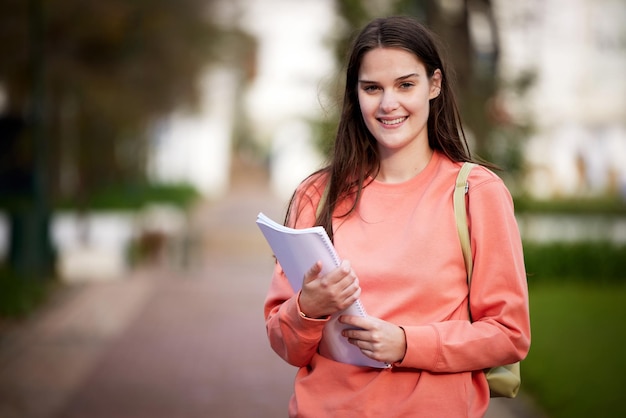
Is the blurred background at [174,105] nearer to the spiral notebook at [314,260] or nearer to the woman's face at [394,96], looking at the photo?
the woman's face at [394,96]

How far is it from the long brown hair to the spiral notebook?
0.15 metres

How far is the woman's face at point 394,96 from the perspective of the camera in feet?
7.95

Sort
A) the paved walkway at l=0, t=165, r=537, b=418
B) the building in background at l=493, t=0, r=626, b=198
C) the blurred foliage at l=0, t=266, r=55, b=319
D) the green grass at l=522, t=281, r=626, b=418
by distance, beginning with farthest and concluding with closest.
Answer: the building in background at l=493, t=0, r=626, b=198 < the blurred foliage at l=0, t=266, r=55, b=319 < the paved walkway at l=0, t=165, r=537, b=418 < the green grass at l=522, t=281, r=626, b=418

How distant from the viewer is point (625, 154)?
38.1 meters

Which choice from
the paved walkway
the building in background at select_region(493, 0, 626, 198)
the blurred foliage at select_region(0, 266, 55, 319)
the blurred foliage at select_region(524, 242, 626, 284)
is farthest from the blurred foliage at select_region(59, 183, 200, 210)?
the building in background at select_region(493, 0, 626, 198)

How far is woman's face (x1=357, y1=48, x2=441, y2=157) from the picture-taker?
7.95ft

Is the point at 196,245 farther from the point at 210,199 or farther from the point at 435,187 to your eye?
the point at 210,199

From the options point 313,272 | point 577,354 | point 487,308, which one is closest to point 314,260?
point 313,272

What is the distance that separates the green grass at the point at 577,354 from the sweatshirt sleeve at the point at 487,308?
13.0 feet

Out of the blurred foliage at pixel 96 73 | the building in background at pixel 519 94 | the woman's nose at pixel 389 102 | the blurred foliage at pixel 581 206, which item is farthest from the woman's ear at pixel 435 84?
the blurred foliage at pixel 581 206

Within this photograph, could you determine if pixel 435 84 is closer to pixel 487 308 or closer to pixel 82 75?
pixel 487 308

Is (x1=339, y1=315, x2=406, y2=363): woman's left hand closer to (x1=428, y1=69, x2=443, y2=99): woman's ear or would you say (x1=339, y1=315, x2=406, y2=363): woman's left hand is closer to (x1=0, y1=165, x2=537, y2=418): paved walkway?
(x1=428, y1=69, x2=443, y2=99): woman's ear

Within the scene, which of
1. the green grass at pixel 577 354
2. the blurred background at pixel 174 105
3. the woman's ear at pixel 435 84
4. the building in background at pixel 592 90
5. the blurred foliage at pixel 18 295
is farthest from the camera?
the building in background at pixel 592 90

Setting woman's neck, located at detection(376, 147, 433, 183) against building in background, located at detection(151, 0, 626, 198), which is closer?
woman's neck, located at detection(376, 147, 433, 183)
